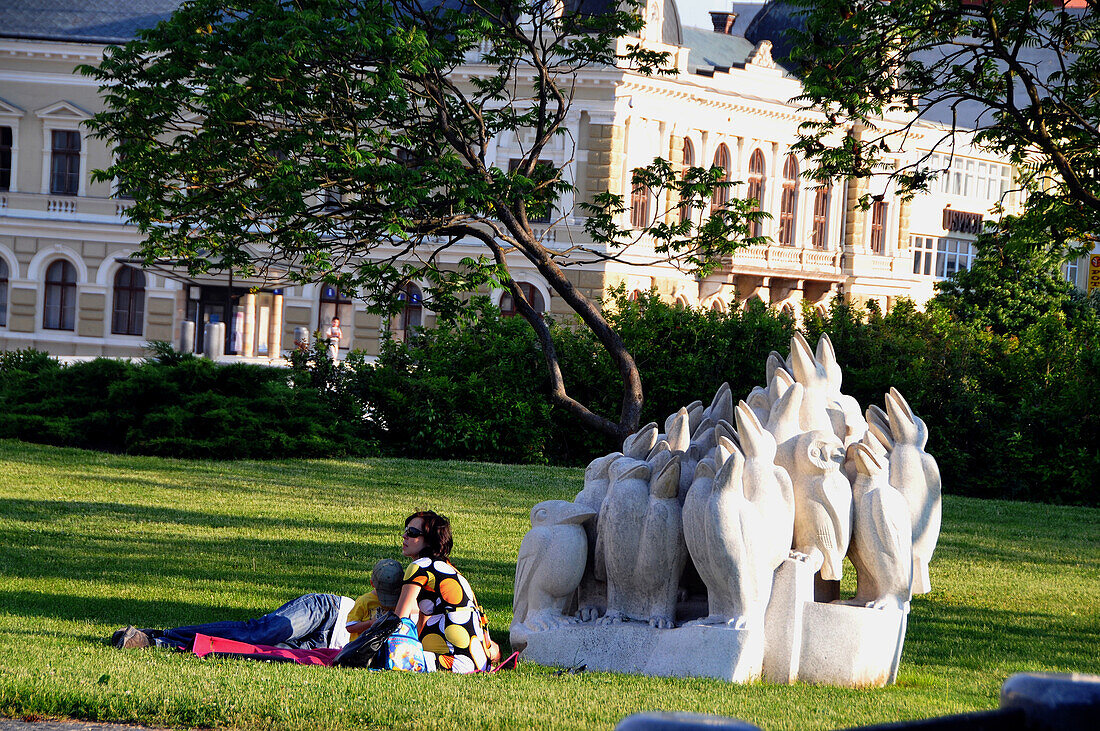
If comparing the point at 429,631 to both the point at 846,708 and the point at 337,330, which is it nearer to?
the point at 846,708

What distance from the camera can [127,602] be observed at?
908 cm

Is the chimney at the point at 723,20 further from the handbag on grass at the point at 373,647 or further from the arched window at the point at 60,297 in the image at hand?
the handbag on grass at the point at 373,647

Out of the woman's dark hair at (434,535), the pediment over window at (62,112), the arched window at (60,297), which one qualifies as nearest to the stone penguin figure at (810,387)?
the woman's dark hair at (434,535)

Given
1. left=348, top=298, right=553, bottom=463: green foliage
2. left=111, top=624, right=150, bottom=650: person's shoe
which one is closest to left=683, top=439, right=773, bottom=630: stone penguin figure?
left=111, top=624, right=150, bottom=650: person's shoe

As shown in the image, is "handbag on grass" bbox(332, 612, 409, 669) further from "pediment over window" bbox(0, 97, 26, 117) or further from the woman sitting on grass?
"pediment over window" bbox(0, 97, 26, 117)

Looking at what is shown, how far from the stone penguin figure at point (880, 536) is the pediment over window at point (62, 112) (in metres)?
36.4

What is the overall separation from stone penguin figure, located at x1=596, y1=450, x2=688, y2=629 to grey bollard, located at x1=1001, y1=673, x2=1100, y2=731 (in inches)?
202

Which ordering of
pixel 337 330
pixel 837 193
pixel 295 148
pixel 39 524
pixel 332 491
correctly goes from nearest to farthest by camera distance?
pixel 295 148 < pixel 39 524 < pixel 332 491 < pixel 337 330 < pixel 837 193

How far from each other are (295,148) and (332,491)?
18.7 feet

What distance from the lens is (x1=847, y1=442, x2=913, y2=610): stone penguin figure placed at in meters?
7.53

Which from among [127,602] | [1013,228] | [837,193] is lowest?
[127,602]

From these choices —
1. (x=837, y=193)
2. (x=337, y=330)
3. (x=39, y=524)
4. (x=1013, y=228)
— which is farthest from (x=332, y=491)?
(x=837, y=193)

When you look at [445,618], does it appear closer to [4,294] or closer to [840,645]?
[840,645]

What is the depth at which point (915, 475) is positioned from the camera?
26.4 feet
